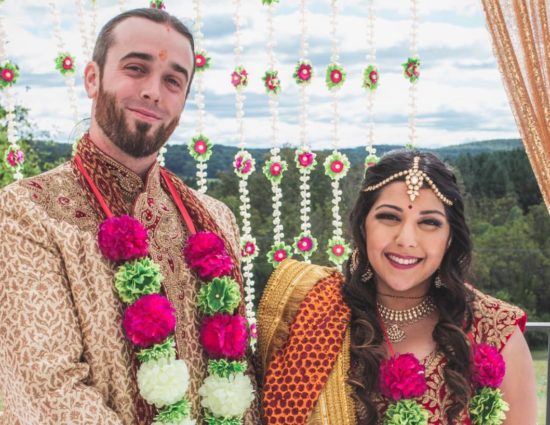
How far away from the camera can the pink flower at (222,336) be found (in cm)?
177

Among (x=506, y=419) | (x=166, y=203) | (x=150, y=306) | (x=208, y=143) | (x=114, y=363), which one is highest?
(x=208, y=143)

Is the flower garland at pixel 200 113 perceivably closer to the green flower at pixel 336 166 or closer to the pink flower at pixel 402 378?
the green flower at pixel 336 166

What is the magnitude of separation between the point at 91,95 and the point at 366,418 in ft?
3.33

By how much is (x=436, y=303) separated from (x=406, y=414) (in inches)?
13.0

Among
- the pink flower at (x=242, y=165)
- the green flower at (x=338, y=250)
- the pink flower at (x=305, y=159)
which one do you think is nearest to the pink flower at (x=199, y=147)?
the pink flower at (x=242, y=165)

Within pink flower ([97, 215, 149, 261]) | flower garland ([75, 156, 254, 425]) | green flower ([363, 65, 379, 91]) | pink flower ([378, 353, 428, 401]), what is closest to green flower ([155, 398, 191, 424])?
flower garland ([75, 156, 254, 425])

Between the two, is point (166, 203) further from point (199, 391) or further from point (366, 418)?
point (366, 418)

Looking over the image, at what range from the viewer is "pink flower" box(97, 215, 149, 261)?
1.67 m

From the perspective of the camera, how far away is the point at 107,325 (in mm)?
1638

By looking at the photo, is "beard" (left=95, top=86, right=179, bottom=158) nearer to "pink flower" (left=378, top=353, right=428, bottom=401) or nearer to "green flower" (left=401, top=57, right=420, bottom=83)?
"pink flower" (left=378, top=353, right=428, bottom=401)

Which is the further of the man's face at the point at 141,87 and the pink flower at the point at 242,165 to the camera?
the pink flower at the point at 242,165

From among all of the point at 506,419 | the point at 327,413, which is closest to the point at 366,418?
the point at 327,413

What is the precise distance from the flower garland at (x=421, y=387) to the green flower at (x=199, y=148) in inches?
54.5

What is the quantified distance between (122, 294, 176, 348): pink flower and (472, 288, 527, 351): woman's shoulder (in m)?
0.78
